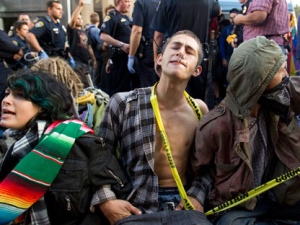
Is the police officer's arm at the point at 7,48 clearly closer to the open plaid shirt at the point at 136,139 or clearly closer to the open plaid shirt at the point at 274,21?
the open plaid shirt at the point at 274,21

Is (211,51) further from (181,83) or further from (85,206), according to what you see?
(85,206)

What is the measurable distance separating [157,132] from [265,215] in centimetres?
75

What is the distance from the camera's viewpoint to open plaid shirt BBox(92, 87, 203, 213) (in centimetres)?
225

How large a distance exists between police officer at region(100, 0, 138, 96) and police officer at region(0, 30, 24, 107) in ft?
3.85

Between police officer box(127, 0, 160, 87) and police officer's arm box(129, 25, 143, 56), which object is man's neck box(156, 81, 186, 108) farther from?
police officer's arm box(129, 25, 143, 56)

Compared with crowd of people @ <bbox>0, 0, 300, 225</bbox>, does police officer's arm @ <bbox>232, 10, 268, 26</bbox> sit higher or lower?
higher

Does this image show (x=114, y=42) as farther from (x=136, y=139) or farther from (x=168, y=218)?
(x=168, y=218)

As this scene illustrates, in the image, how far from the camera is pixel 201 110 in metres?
2.56

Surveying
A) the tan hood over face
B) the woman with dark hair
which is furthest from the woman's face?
the tan hood over face

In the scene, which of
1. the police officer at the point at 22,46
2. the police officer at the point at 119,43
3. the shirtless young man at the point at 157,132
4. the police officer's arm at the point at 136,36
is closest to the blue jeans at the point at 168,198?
the shirtless young man at the point at 157,132

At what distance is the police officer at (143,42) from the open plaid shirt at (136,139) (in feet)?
7.92

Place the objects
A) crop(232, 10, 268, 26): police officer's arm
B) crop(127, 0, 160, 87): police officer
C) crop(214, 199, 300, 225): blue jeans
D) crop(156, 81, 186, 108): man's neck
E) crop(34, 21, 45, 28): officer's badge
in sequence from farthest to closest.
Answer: crop(34, 21, 45, 28): officer's badge, crop(127, 0, 160, 87): police officer, crop(232, 10, 268, 26): police officer's arm, crop(156, 81, 186, 108): man's neck, crop(214, 199, 300, 225): blue jeans

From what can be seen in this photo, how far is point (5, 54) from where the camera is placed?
535 centimetres

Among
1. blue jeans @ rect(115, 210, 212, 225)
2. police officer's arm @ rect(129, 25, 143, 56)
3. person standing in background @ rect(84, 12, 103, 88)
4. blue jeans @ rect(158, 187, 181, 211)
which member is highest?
police officer's arm @ rect(129, 25, 143, 56)
